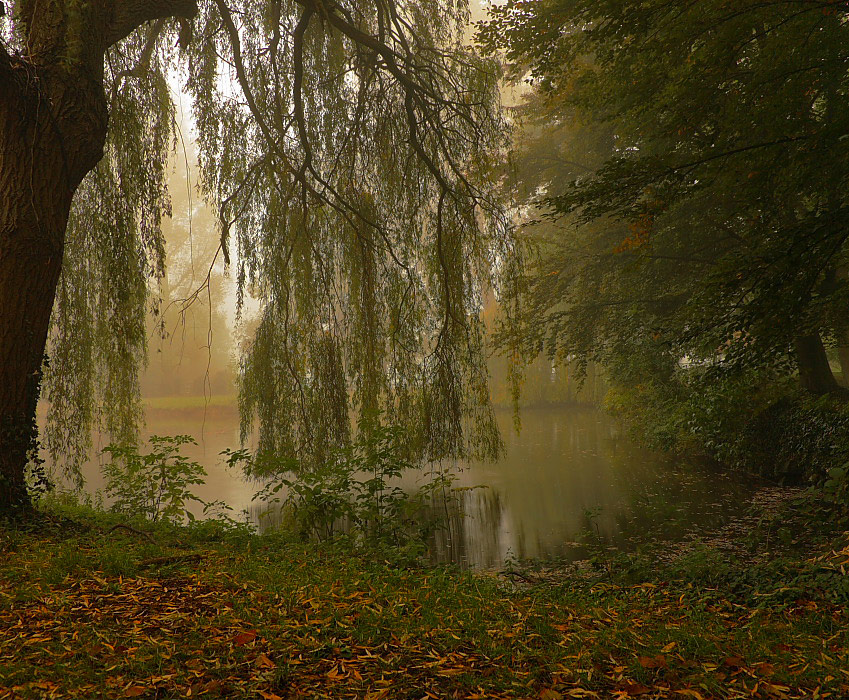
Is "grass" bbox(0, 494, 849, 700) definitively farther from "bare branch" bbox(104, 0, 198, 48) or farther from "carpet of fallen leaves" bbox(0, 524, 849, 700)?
"bare branch" bbox(104, 0, 198, 48)

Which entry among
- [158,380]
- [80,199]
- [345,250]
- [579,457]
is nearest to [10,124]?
[80,199]

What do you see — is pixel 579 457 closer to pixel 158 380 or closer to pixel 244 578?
pixel 244 578

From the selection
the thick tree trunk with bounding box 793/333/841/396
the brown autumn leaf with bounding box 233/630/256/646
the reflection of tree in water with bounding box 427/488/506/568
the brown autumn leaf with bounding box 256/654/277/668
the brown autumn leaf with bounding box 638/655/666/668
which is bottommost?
the reflection of tree in water with bounding box 427/488/506/568

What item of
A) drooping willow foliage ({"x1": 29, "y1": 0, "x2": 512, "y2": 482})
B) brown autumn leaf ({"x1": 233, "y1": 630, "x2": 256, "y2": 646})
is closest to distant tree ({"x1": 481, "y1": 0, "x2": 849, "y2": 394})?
drooping willow foliage ({"x1": 29, "y1": 0, "x2": 512, "y2": 482})

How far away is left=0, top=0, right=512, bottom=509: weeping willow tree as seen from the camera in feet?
14.3

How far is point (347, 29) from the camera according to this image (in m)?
4.27

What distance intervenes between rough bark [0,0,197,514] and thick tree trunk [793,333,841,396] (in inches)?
340

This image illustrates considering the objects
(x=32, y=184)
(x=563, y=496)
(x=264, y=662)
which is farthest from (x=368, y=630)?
(x=563, y=496)

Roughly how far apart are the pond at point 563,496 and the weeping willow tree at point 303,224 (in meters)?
1.11

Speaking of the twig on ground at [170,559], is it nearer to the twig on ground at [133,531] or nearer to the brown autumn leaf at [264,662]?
the twig on ground at [133,531]

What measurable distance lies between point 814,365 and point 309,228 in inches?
289

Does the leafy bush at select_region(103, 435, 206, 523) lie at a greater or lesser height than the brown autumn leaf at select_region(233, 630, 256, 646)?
greater

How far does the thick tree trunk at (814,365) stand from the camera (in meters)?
7.84

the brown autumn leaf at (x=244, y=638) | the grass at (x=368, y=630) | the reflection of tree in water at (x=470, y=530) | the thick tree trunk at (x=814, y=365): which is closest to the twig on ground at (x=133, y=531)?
the grass at (x=368, y=630)
